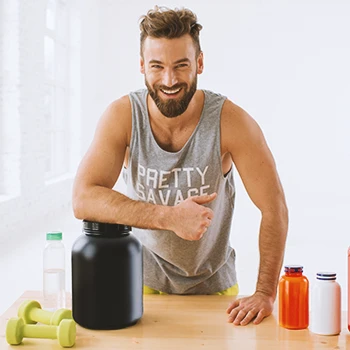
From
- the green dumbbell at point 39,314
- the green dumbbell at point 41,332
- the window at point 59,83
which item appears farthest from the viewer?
the window at point 59,83

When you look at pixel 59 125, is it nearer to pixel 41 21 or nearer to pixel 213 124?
pixel 41 21

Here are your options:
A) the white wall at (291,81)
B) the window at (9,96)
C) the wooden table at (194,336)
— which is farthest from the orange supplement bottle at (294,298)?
the white wall at (291,81)

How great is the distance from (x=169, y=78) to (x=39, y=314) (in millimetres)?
741

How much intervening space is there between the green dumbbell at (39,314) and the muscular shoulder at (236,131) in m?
0.68

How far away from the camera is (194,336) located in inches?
61.4

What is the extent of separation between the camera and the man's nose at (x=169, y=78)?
1.88 m

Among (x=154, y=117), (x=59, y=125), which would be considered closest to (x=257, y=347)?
(x=154, y=117)

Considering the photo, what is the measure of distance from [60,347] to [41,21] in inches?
163

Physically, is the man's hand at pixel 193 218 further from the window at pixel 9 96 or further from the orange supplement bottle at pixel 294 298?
the window at pixel 9 96

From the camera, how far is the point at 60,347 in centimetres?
151

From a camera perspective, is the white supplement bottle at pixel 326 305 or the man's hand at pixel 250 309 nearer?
the white supplement bottle at pixel 326 305

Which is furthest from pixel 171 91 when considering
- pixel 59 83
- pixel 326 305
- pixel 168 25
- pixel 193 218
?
pixel 59 83

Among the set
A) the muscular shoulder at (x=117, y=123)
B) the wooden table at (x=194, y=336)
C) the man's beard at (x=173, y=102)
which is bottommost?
the wooden table at (x=194, y=336)

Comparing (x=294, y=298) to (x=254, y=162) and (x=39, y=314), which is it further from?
(x=39, y=314)
